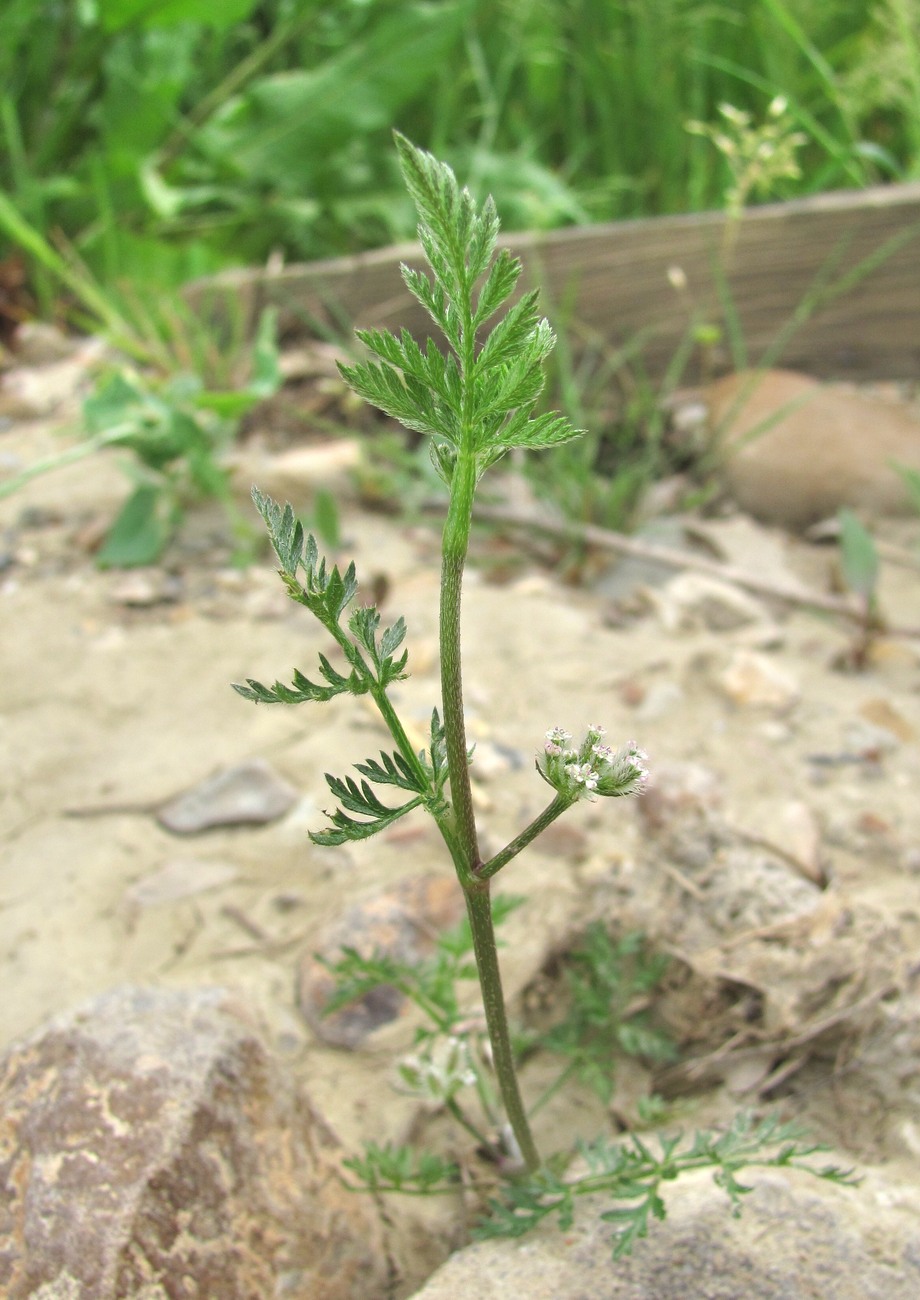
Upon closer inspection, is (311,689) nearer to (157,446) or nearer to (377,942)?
(377,942)

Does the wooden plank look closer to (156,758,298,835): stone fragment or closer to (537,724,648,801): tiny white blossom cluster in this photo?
(156,758,298,835): stone fragment

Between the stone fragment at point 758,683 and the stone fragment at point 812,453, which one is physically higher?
the stone fragment at point 812,453

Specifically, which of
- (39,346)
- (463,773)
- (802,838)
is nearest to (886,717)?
(802,838)

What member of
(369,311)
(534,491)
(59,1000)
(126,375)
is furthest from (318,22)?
(59,1000)

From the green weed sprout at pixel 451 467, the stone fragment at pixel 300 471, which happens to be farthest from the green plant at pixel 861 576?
the green weed sprout at pixel 451 467

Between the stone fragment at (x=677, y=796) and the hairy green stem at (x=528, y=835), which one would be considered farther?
the stone fragment at (x=677, y=796)

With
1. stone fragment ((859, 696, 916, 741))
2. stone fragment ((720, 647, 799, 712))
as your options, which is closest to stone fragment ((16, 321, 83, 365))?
stone fragment ((720, 647, 799, 712))

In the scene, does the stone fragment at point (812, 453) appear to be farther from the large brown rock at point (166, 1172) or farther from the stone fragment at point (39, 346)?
the stone fragment at point (39, 346)
